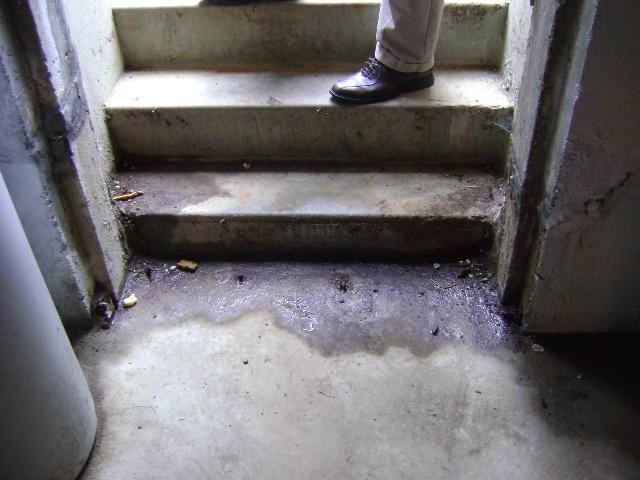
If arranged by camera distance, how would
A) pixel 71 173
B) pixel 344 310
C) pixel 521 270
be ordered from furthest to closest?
→ 1. pixel 344 310
2. pixel 521 270
3. pixel 71 173

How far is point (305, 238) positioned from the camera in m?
1.98

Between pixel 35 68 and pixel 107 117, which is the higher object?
pixel 35 68

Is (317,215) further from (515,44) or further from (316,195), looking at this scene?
(515,44)

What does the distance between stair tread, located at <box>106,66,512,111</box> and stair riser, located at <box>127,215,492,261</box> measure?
43 centimetres

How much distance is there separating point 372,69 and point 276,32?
0.45 m

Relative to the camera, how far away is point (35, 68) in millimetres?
1417

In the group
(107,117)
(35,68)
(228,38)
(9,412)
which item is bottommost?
(9,412)

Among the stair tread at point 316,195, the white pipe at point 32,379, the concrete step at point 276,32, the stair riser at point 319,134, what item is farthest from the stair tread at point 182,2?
the white pipe at point 32,379

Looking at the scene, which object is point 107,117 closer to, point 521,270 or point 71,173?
point 71,173

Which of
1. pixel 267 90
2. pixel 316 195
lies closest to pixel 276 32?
pixel 267 90

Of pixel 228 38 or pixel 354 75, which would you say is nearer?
pixel 354 75

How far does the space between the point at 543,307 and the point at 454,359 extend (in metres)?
0.30

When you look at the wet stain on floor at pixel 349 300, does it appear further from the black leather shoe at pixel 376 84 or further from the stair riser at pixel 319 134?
the black leather shoe at pixel 376 84

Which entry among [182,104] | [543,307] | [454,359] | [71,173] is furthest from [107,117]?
[543,307]
